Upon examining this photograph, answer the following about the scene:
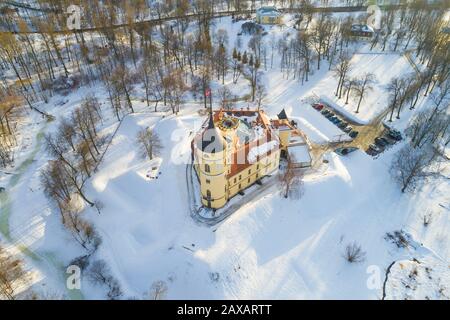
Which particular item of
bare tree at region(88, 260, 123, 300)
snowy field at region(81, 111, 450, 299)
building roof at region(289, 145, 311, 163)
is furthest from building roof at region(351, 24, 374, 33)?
bare tree at region(88, 260, 123, 300)

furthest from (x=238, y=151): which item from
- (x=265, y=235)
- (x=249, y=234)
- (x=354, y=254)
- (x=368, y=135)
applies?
(x=368, y=135)

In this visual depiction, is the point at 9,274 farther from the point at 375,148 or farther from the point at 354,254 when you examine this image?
the point at 375,148

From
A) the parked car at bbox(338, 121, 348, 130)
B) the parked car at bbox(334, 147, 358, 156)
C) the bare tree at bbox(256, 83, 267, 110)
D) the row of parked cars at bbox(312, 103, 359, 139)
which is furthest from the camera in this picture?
the bare tree at bbox(256, 83, 267, 110)

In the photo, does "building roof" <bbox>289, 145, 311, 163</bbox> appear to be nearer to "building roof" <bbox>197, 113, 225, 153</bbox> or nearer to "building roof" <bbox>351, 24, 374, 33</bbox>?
"building roof" <bbox>197, 113, 225, 153</bbox>

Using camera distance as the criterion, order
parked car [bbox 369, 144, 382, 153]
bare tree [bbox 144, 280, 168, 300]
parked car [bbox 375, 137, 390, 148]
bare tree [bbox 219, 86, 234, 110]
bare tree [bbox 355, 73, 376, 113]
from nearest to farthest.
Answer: bare tree [bbox 144, 280, 168, 300] < parked car [bbox 369, 144, 382, 153] < parked car [bbox 375, 137, 390, 148] < bare tree [bbox 355, 73, 376, 113] < bare tree [bbox 219, 86, 234, 110]

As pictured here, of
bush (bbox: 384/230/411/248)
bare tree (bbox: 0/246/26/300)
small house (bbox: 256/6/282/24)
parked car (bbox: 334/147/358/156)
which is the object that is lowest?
bush (bbox: 384/230/411/248)

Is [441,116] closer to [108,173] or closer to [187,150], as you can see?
[187,150]

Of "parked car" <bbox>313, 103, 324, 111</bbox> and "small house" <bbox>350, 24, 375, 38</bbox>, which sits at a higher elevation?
"small house" <bbox>350, 24, 375, 38</bbox>
